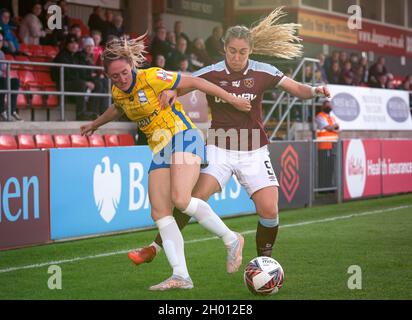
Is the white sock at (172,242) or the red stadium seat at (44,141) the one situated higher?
the red stadium seat at (44,141)

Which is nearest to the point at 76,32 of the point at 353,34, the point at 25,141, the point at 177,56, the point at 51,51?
the point at 51,51

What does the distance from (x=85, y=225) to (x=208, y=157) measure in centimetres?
417

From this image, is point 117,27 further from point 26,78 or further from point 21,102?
point 21,102

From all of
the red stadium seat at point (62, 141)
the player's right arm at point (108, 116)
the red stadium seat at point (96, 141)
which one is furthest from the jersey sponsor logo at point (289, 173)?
the player's right arm at point (108, 116)

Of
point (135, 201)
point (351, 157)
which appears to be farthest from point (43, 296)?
point (351, 157)

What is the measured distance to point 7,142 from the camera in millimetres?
13219

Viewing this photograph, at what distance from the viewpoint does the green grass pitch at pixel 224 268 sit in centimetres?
737

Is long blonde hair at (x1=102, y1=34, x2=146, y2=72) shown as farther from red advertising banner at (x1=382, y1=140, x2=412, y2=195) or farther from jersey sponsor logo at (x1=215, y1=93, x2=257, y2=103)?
red advertising banner at (x1=382, y1=140, x2=412, y2=195)

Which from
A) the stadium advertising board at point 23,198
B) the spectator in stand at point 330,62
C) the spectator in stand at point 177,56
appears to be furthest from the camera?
the spectator in stand at point 330,62

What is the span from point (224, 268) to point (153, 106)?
7.48ft

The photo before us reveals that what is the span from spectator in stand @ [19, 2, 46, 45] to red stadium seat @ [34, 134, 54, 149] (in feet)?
9.38

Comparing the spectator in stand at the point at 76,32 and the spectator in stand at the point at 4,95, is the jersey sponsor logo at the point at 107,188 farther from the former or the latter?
the spectator in stand at the point at 76,32

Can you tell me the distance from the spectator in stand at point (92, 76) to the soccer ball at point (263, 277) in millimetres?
9059

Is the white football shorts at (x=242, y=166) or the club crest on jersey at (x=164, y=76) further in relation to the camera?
the white football shorts at (x=242, y=166)
